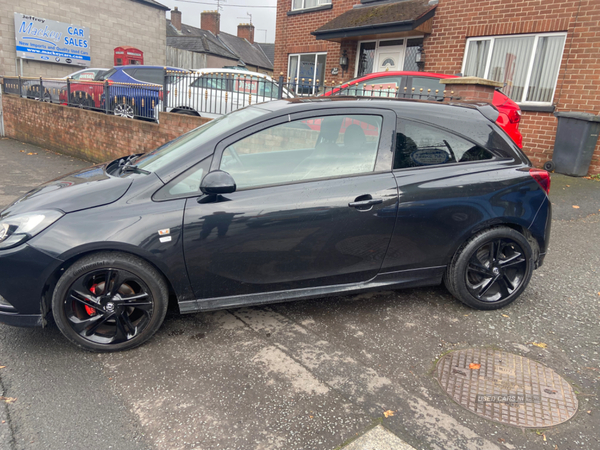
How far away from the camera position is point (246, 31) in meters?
44.1

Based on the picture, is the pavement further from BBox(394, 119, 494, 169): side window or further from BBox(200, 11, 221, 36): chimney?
BBox(200, 11, 221, 36): chimney

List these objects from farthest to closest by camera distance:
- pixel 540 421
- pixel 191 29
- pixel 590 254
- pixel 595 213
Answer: pixel 191 29, pixel 595 213, pixel 590 254, pixel 540 421

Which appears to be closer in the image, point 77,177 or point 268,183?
point 268,183

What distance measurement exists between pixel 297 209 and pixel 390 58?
34.9ft

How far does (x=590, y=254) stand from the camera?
16.1ft

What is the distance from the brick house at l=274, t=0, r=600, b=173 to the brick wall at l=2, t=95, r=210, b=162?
20.5 feet

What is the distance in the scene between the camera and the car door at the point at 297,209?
2.81m

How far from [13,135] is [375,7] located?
440 inches

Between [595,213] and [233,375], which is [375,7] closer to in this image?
[595,213]

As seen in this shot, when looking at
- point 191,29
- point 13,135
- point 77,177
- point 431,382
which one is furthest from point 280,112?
point 191,29

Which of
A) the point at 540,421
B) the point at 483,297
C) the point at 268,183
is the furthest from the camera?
the point at 483,297

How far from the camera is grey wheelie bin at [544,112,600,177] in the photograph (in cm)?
817

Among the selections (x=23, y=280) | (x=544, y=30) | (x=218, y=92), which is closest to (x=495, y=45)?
(x=544, y=30)

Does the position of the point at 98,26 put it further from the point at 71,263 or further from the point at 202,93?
the point at 71,263
